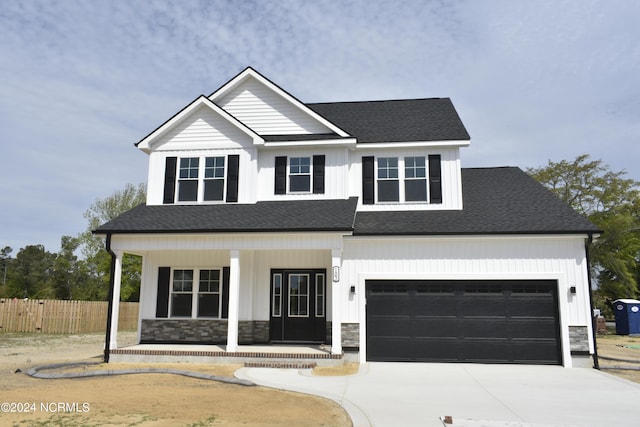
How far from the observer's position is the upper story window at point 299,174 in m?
16.2

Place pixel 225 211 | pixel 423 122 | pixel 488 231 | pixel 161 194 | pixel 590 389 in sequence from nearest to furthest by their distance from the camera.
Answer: pixel 590 389 → pixel 488 231 → pixel 225 211 → pixel 161 194 → pixel 423 122

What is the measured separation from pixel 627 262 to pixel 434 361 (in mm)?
21879

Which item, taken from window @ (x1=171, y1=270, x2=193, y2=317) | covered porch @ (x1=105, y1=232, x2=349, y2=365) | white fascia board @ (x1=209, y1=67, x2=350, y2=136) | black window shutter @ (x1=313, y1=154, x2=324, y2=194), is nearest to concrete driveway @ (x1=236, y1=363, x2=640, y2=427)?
covered porch @ (x1=105, y1=232, x2=349, y2=365)

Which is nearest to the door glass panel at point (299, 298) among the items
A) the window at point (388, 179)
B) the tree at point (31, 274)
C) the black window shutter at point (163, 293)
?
the window at point (388, 179)

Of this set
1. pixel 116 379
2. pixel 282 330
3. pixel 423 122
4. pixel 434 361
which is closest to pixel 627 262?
pixel 423 122

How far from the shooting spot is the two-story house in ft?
45.1

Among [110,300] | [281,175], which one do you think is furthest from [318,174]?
[110,300]

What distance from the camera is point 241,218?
47.6ft

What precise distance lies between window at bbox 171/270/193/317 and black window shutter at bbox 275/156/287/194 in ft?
13.0

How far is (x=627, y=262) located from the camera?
29562mm

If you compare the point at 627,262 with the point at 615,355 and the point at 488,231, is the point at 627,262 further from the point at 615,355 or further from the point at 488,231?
the point at 488,231

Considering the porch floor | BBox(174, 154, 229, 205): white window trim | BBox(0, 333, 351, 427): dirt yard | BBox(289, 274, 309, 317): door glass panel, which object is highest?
BBox(174, 154, 229, 205): white window trim

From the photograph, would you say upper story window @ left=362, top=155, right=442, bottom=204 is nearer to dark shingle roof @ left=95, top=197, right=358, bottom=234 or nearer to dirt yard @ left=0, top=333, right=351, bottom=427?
dark shingle roof @ left=95, top=197, right=358, bottom=234

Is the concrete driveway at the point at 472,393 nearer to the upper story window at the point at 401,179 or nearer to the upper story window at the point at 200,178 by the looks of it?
the upper story window at the point at 401,179
